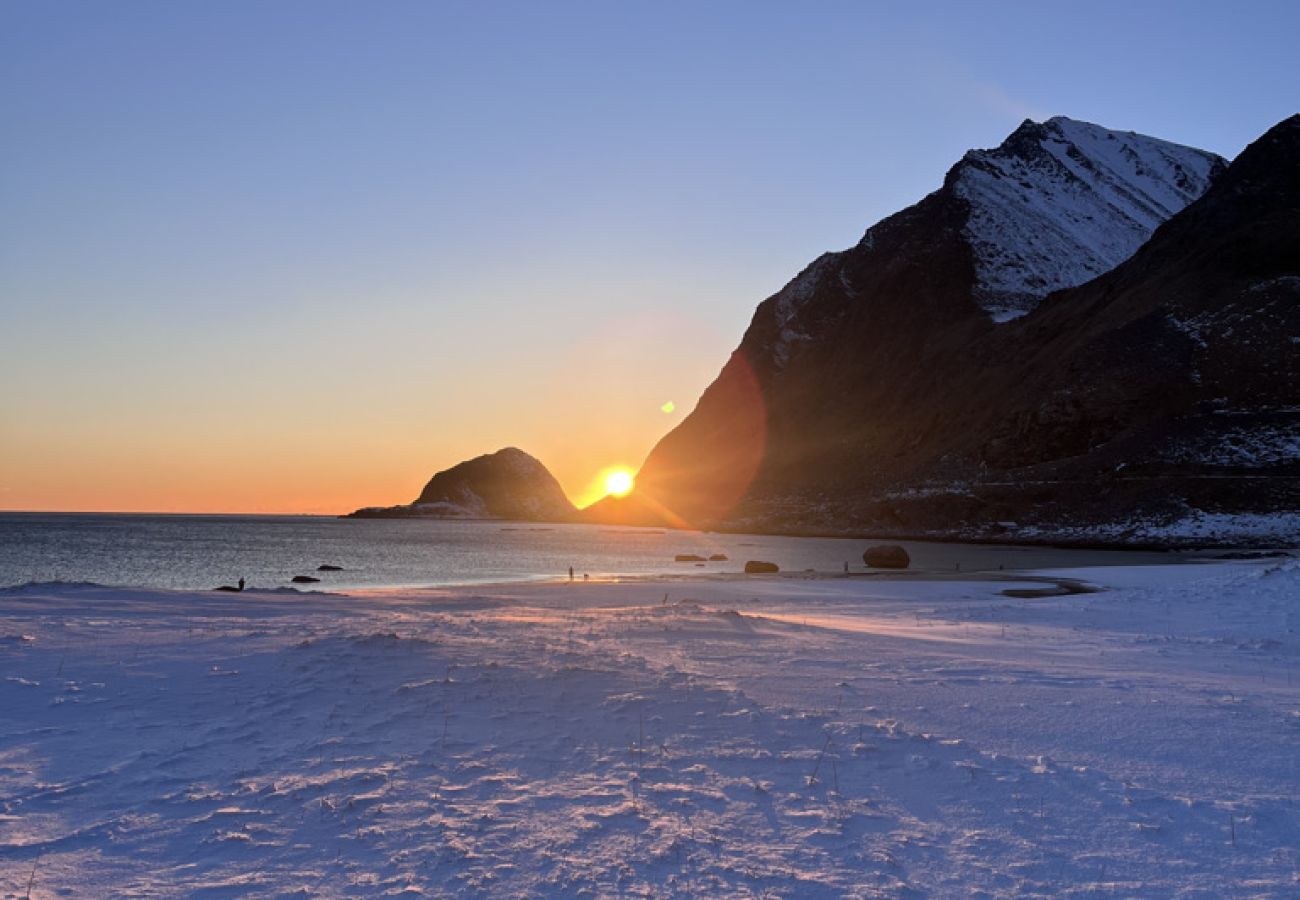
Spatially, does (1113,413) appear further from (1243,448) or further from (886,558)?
(886,558)

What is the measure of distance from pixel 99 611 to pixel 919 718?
2228 cm

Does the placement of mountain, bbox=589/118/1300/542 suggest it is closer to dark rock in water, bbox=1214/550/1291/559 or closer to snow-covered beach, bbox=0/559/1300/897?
dark rock in water, bbox=1214/550/1291/559

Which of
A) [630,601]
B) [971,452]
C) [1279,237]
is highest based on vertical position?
[1279,237]

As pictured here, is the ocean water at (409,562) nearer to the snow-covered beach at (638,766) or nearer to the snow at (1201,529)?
the snow at (1201,529)

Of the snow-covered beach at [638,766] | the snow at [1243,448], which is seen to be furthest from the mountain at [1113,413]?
the snow-covered beach at [638,766]

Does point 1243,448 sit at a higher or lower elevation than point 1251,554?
higher

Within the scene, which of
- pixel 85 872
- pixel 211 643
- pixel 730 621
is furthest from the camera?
pixel 730 621

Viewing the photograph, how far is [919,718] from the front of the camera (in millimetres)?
11234

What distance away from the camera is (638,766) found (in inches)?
373

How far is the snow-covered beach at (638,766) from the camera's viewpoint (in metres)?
6.91

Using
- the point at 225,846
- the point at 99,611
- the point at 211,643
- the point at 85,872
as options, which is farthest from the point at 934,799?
the point at 99,611

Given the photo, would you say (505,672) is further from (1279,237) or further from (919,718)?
(1279,237)

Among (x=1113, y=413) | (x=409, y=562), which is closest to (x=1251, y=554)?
(x=1113, y=413)

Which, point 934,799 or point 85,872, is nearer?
point 85,872
